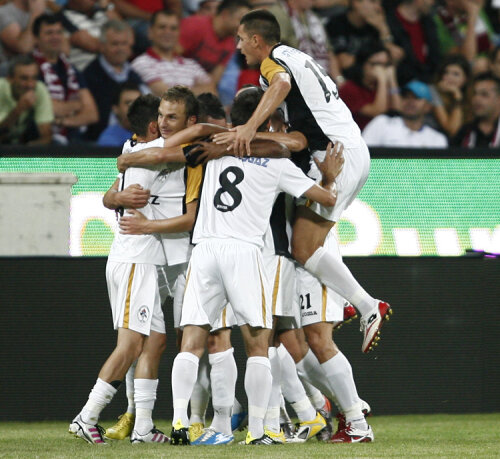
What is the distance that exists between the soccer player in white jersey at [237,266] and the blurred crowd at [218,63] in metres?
4.06

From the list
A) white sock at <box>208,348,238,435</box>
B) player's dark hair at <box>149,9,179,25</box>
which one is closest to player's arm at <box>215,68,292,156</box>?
white sock at <box>208,348,238,435</box>

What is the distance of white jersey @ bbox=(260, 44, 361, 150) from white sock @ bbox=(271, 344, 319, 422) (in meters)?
1.29

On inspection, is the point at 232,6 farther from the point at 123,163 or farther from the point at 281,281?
the point at 281,281

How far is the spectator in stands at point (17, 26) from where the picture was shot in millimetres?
9234

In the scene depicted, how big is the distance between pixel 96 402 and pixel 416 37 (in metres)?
6.65

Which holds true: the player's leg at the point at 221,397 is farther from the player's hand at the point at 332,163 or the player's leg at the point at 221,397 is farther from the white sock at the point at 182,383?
the player's hand at the point at 332,163

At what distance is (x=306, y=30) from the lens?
9867 mm

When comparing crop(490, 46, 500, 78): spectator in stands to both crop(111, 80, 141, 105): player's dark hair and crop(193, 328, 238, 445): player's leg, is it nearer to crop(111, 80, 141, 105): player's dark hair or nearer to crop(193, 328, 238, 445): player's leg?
crop(111, 80, 141, 105): player's dark hair

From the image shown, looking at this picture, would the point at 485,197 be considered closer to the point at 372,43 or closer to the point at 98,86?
Result: the point at 372,43

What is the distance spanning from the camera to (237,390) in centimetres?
697

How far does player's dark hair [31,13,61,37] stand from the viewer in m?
9.26

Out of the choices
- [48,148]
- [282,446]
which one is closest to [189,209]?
[282,446]

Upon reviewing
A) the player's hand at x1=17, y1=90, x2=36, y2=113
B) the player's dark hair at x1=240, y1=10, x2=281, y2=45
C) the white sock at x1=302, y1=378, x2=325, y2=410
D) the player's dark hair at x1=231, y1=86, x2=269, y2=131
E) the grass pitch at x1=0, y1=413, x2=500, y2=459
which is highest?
the player's hand at x1=17, y1=90, x2=36, y2=113

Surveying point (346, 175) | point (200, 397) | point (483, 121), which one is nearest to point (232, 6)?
point (483, 121)
